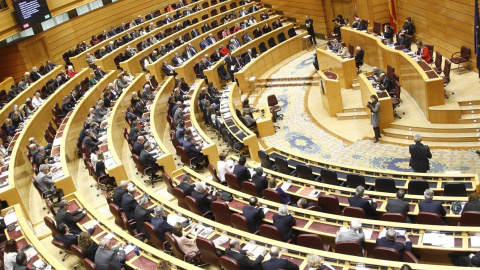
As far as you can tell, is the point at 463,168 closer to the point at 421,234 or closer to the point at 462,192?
the point at 462,192

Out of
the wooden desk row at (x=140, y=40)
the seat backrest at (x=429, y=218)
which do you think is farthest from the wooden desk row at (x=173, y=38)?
the seat backrest at (x=429, y=218)

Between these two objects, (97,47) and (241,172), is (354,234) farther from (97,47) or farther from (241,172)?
(97,47)

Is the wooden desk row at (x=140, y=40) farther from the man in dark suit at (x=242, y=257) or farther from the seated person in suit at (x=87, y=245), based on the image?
the man in dark suit at (x=242, y=257)

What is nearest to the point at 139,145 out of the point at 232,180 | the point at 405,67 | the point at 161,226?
the point at 232,180

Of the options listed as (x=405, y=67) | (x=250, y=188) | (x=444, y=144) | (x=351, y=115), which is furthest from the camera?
(x=351, y=115)

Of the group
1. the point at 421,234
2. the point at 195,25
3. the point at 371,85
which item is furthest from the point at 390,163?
the point at 195,25

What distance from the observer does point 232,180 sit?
9305 mm

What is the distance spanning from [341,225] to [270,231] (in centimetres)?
102

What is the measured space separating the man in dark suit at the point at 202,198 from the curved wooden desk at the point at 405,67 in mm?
5962

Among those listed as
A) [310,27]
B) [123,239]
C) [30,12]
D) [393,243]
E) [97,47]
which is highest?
[30,12]

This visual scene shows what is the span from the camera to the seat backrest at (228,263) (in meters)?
6.34

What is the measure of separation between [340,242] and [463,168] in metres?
4.67

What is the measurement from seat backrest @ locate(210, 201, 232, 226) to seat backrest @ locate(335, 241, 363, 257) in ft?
7.12

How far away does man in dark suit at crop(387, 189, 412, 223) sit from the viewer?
7168mm
